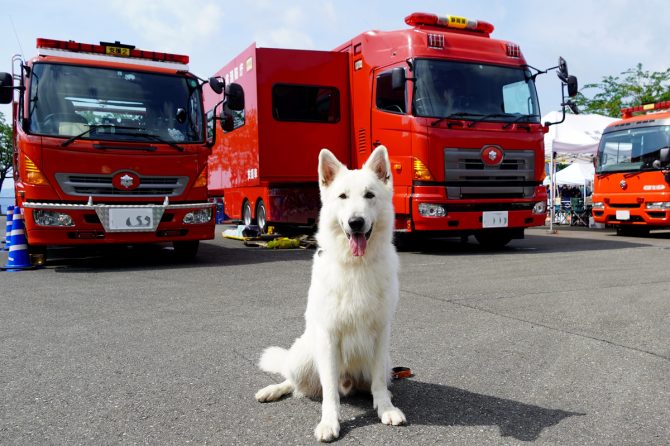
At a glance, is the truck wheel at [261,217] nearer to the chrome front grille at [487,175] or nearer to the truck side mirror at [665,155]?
the chrome front grille at [487,175]

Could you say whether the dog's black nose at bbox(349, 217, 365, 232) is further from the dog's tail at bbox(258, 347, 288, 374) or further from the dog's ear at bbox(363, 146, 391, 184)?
the dog's tail at bbox(258, 347, 288, 374)

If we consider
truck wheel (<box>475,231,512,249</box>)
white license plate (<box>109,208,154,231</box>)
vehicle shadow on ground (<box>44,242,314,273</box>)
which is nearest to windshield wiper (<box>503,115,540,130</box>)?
truck wheel (<box>475,231,512,249</box>)

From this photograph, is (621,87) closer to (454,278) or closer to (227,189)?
(227,189)

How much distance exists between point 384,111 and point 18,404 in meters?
8.38

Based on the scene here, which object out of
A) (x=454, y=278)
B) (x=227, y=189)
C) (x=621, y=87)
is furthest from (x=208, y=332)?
(x=621, y=87)

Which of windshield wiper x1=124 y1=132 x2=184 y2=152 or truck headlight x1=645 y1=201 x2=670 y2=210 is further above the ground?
windshield wiper x1=124 y1=132 x2=184 y2=152

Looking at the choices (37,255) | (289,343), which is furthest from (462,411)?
(37,255)

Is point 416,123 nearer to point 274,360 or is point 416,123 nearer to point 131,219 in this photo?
point 131,219

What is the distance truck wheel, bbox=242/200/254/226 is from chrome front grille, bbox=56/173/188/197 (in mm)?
4470

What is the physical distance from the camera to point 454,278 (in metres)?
7.68

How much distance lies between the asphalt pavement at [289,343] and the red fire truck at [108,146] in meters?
0.91

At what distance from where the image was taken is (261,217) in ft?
41.7

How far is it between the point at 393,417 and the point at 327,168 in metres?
1.40

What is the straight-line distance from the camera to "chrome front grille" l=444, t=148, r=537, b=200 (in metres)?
10.0
